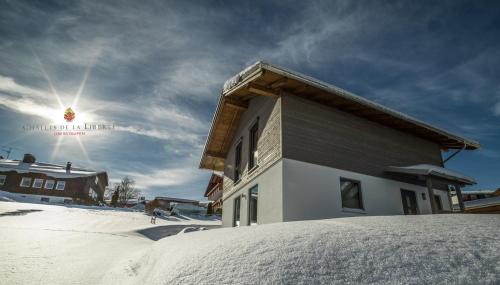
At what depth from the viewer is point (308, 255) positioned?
2625 millimetres

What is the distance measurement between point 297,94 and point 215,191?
2203 cm

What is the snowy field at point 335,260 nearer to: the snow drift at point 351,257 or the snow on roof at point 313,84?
the snow drift at point 351,257

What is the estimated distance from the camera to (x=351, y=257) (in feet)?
8.37

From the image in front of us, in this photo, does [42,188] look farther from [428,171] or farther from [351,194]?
[428,171]

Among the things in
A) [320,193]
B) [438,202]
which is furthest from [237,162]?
[438,202]

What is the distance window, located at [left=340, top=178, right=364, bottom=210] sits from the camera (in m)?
8.98

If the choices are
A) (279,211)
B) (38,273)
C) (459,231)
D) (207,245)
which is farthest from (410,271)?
(279,211)

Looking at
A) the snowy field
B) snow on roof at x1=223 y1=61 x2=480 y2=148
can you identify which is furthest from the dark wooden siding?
the snowy field

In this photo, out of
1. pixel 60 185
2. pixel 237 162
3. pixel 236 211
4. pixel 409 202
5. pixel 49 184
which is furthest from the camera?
pixel 60 185

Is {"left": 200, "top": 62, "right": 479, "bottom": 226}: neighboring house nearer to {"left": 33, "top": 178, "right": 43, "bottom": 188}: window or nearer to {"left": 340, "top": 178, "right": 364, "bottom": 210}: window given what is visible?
{"left": 340, "top": 178, "right": 364, "bottom": 210}: window

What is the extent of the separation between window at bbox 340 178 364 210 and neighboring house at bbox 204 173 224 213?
16713mm

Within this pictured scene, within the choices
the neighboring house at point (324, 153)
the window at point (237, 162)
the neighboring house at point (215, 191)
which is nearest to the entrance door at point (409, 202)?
the neighboring house at point (324, 153)

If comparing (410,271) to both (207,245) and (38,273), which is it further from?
(38,273)

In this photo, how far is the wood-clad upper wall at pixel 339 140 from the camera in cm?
878
